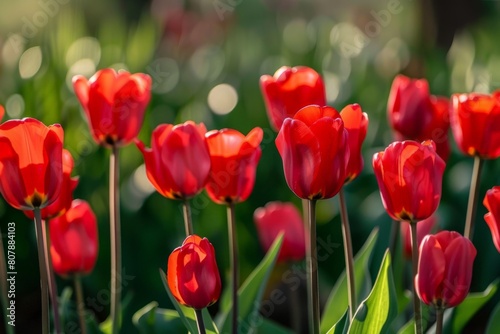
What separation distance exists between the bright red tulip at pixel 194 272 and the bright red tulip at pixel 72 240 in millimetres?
432

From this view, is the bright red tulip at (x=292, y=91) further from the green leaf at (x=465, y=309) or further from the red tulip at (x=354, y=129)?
the green leaf at (x=465, y=309)

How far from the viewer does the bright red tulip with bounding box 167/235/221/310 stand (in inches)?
47.8

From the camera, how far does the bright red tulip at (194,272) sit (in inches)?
47.8

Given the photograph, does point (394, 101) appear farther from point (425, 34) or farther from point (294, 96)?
point (425, 34)

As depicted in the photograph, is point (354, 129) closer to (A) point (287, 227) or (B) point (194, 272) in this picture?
(B) point (194, 272)

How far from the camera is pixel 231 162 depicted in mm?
1380

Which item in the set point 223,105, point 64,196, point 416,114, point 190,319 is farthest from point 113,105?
point 223,105

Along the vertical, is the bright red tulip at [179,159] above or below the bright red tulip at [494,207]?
above

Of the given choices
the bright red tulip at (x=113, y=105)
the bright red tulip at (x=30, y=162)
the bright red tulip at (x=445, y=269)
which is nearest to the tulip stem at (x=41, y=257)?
the bright red tulip at (x=30, y=162)

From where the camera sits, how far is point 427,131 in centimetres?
179

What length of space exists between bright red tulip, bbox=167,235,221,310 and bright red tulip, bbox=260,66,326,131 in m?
0.40

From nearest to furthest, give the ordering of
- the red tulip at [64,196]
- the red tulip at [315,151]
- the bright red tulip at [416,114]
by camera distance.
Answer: the red tulip at [315,151], the red tulip at [64,196], the bright red tulip at [416,114]

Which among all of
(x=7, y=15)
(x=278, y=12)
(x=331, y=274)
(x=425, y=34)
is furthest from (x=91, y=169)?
(x=7, y=15)

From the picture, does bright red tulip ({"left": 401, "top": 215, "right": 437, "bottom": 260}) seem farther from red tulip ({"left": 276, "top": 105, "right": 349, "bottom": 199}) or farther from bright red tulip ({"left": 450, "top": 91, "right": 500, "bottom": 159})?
red tulip ({"left": 276, "top": 105, "right": 349, "bottom": 199})
